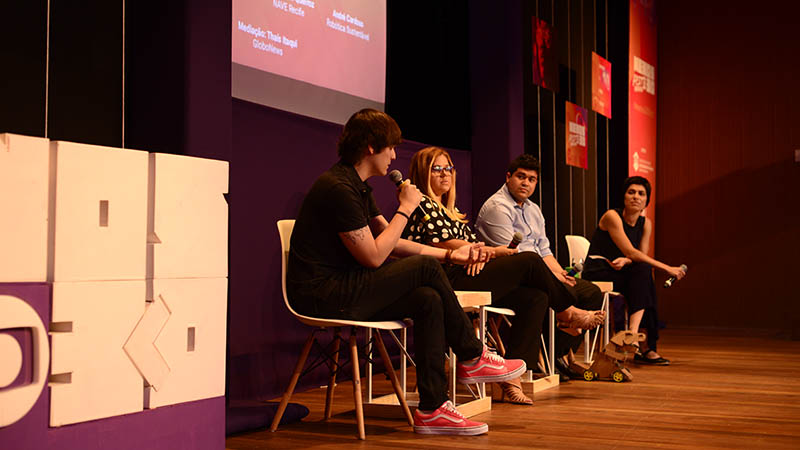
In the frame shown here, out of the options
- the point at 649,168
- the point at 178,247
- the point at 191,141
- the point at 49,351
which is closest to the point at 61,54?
the point at 191,141

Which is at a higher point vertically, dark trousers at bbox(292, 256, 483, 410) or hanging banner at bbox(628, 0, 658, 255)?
hanging banner at bbox(628, 0, 658, 255)

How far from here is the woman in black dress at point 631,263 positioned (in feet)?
17.4

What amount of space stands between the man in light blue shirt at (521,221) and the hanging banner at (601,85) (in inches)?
147

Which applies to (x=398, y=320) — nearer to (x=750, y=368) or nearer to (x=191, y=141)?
(x=191, y=141)

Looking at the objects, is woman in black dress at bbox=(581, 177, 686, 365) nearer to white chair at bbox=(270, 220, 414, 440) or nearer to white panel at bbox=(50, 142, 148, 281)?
white chair at bbox=(270, 220, 414, 440)

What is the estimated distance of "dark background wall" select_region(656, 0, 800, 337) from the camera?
8398 mm

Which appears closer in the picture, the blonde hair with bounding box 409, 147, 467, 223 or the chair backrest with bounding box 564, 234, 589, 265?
the blonde hair with bounding box 409, 147, 467, 223

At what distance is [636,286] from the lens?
530 centimetres

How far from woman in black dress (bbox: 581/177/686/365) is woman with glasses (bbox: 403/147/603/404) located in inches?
56.7

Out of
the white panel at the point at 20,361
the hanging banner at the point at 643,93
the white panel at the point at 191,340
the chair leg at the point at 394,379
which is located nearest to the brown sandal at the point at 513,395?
the chair leg at the point at 394,379

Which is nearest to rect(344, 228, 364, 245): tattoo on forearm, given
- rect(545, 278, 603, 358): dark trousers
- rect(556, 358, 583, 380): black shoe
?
rect(545, 278, 603, 358): dark trousers

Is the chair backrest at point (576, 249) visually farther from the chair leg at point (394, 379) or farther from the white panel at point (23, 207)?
the white panel at point (23, 207)

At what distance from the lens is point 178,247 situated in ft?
7.36

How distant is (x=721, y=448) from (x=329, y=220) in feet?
4.79
